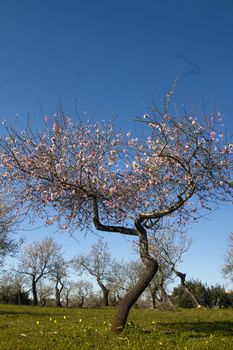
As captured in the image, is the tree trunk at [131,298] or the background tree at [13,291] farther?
the background tree at [13,291]

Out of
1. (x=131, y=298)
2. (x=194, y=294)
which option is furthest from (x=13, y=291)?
(x=131, y=298)

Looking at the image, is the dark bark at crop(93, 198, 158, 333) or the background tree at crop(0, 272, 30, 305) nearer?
the dark bark at crop(93, 198, 158, 333)

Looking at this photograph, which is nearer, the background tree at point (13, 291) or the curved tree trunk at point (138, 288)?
the curved tree trunk at point (138, 288)

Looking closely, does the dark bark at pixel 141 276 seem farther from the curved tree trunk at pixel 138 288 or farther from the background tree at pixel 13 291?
the background tree at pixel 13 291

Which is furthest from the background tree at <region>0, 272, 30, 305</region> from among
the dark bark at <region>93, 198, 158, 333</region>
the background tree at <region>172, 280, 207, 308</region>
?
the dark bark at <region>93, 198, 158, 333</region>

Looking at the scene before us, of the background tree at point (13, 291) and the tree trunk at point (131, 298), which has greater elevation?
the background tree at point (13, 291)

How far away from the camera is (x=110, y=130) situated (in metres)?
17.9

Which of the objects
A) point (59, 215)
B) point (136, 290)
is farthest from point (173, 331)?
point (59, 215)

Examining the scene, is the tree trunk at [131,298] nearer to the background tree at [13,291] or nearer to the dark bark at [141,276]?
the dark bark at [141,276]

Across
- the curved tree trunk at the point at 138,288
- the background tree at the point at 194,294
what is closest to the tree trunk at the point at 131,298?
the curved tree trunk at the point at 138,288

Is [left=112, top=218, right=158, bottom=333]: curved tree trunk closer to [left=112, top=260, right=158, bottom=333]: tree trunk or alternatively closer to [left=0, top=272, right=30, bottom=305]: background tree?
[left=112, top=260, right=158, bottom=333]: tree trunk

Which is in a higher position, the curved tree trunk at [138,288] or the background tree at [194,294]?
the background tree at [194,294]

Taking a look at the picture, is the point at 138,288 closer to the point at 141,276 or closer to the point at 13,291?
the point at 141,276

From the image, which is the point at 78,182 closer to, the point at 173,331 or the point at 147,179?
the point at 147,179
